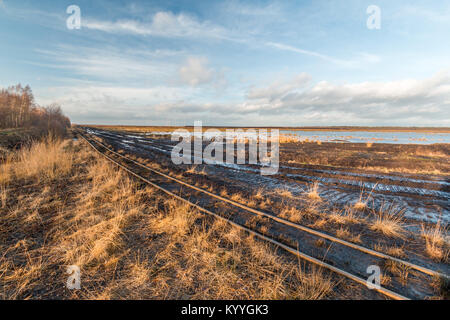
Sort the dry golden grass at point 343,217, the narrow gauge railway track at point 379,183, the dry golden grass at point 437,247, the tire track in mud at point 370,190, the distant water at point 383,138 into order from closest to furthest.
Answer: the dry golden grass at point 437,247 < the dry golden grass at point 343,217 < the tire track in mud at point 370,190 < the narrow gauge railway track at point 379,183 < the distant water at point 383,138

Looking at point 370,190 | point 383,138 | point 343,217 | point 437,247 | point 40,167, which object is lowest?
point 437,247

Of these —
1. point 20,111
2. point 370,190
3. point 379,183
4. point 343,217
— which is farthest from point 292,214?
point 20,111

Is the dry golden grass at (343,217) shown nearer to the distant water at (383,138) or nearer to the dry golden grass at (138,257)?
the dry golden grass at (138,257)

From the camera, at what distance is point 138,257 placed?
3654mm

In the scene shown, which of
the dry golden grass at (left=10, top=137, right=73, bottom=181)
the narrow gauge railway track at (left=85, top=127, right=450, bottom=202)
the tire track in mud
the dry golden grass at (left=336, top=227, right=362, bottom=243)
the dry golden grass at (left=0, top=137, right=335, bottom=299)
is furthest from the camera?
the dry golden grass at (left=10, top=137, right=73, bottom=181)

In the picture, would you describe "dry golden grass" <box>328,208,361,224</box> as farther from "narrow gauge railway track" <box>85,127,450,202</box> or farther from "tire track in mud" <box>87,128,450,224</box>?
"narrow gauge railway track" <box>85,127,450,202</box>

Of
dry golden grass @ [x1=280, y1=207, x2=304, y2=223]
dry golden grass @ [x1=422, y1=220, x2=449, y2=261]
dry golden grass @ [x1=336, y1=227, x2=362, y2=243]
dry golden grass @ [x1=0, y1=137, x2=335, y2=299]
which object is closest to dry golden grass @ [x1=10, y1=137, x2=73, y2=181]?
dry golden grass @ [x1=0, y1=137, x2=335, y2=299]

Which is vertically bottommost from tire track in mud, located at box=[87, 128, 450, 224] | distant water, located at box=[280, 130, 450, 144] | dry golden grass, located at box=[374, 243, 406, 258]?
dry golden grass, located at box=[374, 243, 406, 258]

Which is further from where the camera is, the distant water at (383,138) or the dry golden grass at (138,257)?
the distant water at (383,138)

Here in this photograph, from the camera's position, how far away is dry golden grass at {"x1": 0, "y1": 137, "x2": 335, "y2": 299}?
291 cm

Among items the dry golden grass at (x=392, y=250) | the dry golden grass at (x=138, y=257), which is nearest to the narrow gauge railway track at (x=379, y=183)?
the dry golden grass at (x=392, y=250)

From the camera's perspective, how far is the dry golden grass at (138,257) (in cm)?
291

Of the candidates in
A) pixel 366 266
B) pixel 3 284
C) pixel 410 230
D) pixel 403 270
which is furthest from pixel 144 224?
pixel 410 230

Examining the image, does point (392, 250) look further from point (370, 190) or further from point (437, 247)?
point (370, 190)
